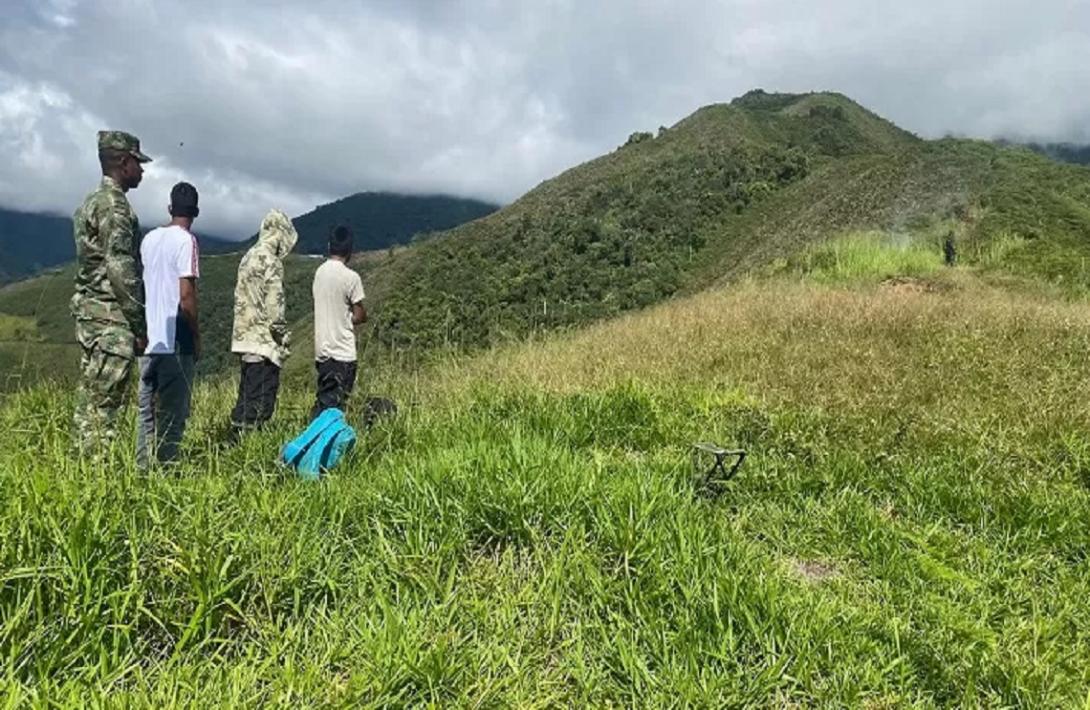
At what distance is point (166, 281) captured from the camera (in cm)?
458

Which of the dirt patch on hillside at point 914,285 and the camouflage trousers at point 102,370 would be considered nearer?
the camouflage trousers at point 102,370

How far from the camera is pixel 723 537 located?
3.12 metres

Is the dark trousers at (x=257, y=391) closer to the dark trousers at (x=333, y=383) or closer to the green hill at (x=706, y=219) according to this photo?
the dark trousers at (x=333, y=383)

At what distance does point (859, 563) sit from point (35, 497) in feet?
11.5

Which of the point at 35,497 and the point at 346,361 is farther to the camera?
the point at 346,361

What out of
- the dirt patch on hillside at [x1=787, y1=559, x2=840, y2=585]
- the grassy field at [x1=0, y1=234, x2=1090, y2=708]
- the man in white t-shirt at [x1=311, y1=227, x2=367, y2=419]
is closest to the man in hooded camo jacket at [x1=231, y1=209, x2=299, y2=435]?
the man in white t-shirt at [x1=311, y1=227, x2=367, y2=419]

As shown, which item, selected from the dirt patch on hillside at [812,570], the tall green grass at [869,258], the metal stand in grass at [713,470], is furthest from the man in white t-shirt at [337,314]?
the tall green grass at [869,258]

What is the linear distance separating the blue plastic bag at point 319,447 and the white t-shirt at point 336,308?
6.13ft

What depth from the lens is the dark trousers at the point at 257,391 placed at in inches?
219

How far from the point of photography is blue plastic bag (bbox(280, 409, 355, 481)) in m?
3.73

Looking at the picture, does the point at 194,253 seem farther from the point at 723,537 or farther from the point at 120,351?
the point at 723,537

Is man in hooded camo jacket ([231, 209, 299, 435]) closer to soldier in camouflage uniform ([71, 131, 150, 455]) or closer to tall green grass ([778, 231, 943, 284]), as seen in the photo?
soldier in camouflage uniform ([71, 131, 150, 455])

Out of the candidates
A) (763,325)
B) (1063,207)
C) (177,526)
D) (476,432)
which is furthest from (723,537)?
(1063,207)

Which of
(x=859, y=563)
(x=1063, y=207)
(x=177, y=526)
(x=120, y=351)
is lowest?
(x=859, y=563)
